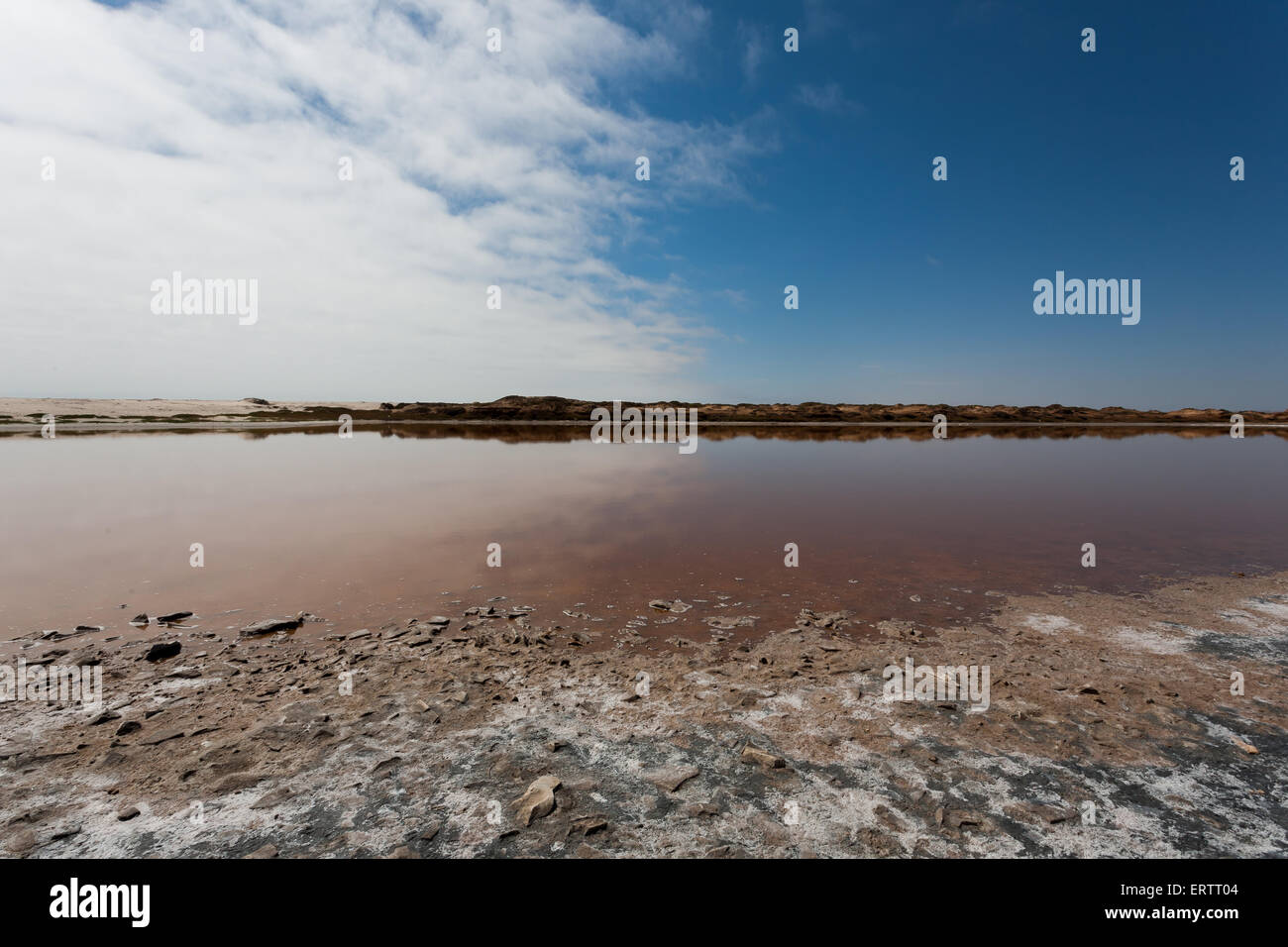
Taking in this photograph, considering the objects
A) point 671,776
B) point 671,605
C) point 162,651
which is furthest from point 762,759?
point 162,651

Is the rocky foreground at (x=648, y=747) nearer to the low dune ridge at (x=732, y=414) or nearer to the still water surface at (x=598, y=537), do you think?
the still water surface at (x=598, y=537)

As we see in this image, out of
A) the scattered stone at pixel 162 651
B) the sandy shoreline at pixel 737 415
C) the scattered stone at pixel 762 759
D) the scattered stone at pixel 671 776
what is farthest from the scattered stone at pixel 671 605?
the sandy shoreline at pixel 737 415

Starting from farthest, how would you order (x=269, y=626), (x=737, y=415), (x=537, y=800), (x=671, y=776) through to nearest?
(x=737, y=415) < (x=269, y=626) < (x=671, y=776) < (x=537, y=800)

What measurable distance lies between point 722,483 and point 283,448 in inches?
1160

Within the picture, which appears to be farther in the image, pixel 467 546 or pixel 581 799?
pixel 467 546

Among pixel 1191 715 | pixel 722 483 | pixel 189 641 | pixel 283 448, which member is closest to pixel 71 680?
pixel 189 641

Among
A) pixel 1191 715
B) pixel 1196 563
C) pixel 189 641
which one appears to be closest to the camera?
pixel 1191 715

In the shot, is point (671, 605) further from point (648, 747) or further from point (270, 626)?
point (270, 626)

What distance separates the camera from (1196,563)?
9766 mm

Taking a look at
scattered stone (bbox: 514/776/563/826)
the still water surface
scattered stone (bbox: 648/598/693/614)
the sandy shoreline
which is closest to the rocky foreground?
scattered stone (bbox: 514/776/563/826)

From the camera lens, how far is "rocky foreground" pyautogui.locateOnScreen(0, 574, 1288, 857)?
11.0 feet

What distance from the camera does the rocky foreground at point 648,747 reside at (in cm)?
335

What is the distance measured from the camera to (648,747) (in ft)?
14.3
